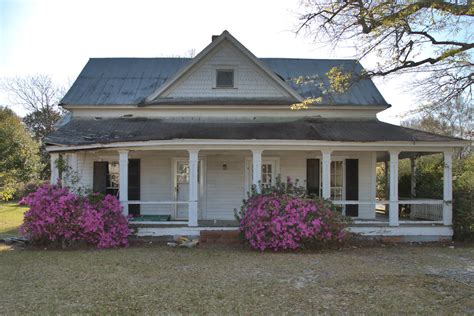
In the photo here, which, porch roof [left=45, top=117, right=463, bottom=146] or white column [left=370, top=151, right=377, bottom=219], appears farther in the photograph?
white column [left=370, top=151, right=377, bottom=219]

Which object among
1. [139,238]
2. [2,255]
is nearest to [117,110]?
[139,238]

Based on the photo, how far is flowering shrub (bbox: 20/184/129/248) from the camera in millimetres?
10633

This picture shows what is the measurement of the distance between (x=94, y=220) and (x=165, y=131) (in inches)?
146

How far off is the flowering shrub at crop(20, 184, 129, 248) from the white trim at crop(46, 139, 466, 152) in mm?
1663

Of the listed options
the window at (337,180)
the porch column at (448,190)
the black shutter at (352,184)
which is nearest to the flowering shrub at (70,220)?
the window at (337,180)

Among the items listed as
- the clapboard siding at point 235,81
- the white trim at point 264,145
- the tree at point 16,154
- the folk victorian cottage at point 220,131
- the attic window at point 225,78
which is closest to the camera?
the white trim at point 264,145

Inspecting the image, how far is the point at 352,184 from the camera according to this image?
1442 centimetres

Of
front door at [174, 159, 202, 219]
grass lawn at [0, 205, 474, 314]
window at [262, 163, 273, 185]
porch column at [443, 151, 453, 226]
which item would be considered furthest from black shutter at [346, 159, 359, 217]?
front door at [174, 159, 202, 219]

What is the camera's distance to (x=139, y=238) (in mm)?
11852

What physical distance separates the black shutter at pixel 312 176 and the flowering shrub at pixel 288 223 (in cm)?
349

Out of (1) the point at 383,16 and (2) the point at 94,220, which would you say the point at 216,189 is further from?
(1) the point at 383,16

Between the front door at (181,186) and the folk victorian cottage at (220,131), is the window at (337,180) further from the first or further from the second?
the front door at (181,186)

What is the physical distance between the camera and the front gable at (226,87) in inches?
577

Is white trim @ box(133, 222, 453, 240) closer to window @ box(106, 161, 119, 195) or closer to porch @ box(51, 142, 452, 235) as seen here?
porch @ box(51, 142, 452, 235)
